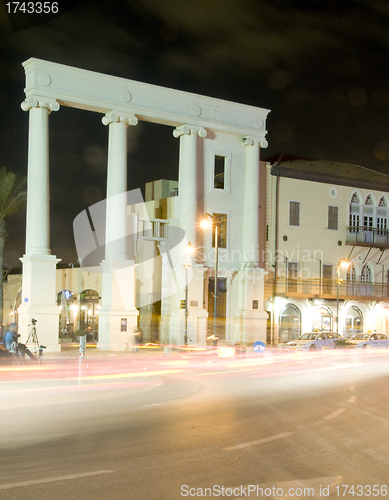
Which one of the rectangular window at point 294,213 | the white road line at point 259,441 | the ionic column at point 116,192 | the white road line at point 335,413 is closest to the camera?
the white road line at point 259,441

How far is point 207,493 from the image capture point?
7.18 meters

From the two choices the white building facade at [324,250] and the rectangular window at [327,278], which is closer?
the white building facade at [324,250]

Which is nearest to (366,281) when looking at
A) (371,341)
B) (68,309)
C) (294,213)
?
(294,213)

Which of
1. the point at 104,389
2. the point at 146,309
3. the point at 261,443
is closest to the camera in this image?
the point at 261,443

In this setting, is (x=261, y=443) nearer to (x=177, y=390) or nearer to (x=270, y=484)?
(x=270, y=484)

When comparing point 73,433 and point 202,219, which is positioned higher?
point 202,219

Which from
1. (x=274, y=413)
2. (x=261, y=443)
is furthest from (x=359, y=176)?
(x=261, y=443)

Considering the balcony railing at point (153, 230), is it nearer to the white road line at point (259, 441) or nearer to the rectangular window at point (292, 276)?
the rectangular window at point (292, 276)

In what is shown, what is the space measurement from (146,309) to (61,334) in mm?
9793

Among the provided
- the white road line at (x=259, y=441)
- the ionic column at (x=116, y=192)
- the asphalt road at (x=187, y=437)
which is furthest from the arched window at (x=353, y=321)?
the white road line at (x=259, y=441)

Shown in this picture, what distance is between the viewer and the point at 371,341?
4203 centimetres

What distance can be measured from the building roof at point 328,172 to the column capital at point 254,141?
3.70m

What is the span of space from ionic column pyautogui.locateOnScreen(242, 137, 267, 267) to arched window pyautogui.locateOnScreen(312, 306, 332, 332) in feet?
29.2

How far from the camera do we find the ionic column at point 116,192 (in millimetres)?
37906
